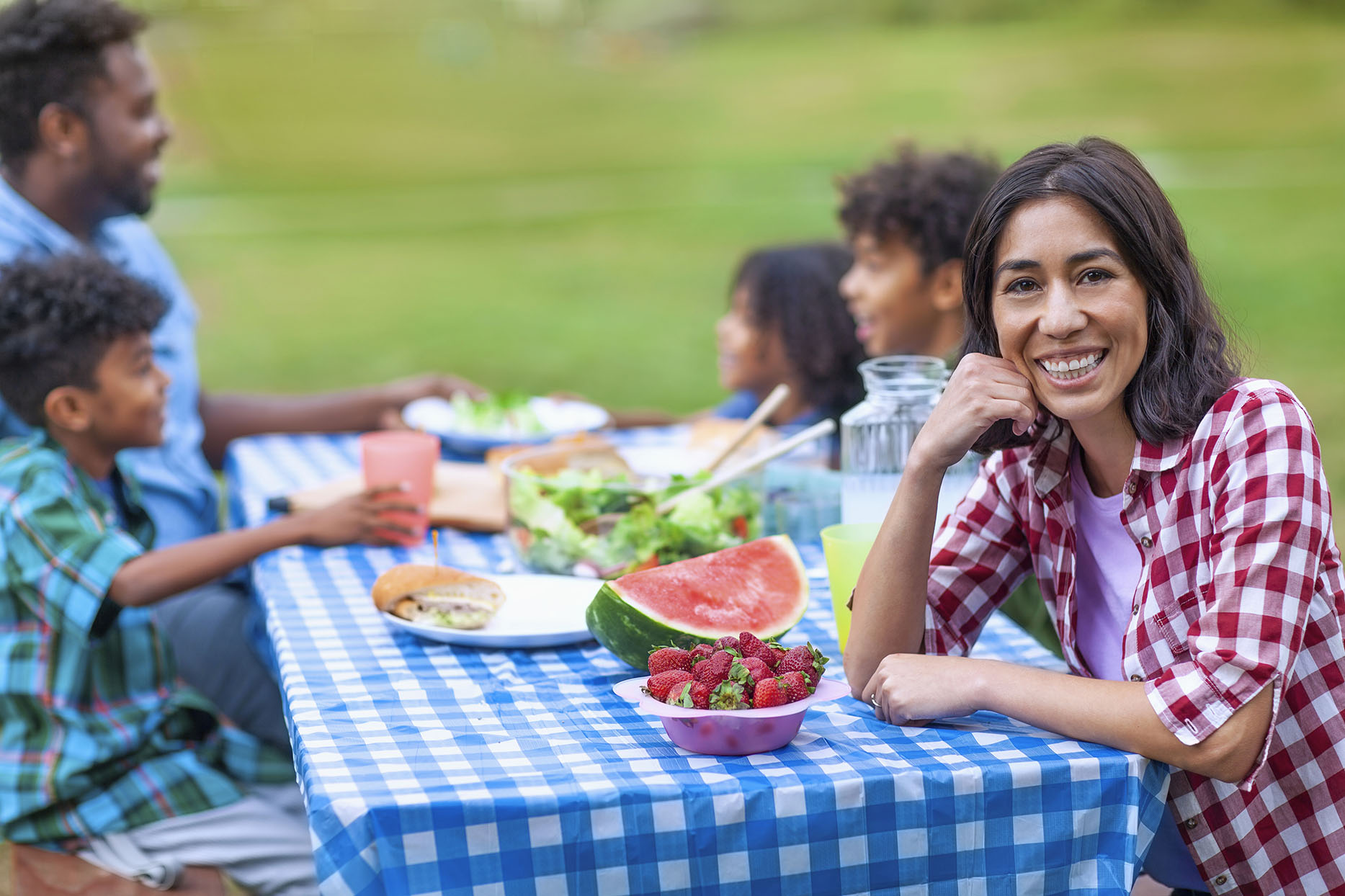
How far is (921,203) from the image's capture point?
3492 millimetres

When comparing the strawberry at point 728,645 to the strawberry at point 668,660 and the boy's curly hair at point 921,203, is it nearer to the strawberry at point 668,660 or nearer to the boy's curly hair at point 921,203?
the strawberry at point 668,660

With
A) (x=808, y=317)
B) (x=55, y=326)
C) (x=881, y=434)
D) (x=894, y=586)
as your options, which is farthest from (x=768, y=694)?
(x=808, y=317)

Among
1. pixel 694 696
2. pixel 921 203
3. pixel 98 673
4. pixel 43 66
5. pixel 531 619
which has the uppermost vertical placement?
pixel 43 66

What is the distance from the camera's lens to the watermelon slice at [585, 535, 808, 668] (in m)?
2.01

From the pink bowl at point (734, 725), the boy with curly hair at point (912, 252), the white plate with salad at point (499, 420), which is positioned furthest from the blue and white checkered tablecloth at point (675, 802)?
the boy with curly hair at point (912, 252)

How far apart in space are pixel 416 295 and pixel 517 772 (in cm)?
1266

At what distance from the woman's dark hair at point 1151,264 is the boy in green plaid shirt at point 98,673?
1.51m

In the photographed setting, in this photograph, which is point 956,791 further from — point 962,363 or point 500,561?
point 500,561

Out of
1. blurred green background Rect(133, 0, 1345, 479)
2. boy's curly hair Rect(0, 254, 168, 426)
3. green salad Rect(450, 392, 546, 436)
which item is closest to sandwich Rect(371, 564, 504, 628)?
boy's curly hair Rect(0, 254, 168, 426)

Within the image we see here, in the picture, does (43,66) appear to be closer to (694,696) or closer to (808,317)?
(808,317)

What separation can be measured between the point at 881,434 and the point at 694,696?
1028 mm

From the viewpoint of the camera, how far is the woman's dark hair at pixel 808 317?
408cm

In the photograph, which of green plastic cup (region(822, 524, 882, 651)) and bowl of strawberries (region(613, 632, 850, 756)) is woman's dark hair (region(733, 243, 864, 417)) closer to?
green plastic cup (region(822, 524, 882, 651))

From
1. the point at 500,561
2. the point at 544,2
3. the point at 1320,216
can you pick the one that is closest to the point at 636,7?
the point at 544,2
